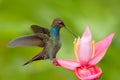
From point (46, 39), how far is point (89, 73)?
0.26ft

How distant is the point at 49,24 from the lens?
5.12ft

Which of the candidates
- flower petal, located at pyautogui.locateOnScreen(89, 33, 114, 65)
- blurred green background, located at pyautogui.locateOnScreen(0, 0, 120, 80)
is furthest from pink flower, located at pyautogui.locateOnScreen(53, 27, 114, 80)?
blurred green background, located at pyautogui.locateOnScreen(0, 0, 120, 80)

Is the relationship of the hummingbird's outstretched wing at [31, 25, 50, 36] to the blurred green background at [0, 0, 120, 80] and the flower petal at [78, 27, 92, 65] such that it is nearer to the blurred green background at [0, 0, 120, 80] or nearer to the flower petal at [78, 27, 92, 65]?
the flower petal at [78, 27, 92, 65]

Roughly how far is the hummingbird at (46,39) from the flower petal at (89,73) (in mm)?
54

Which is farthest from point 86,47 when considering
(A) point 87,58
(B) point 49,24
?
(B) point 49,24

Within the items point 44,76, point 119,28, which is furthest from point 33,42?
point 119,28

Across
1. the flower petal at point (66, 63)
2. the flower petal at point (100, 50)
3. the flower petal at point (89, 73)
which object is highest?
the flower petal at point (100, 50)

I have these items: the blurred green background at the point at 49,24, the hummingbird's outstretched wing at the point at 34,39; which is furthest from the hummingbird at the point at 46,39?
the blurred green background at the point at 49,24

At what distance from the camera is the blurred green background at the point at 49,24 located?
1.48 metres

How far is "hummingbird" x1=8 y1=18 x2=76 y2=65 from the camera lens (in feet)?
1.68

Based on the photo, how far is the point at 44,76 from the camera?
1.54 meters

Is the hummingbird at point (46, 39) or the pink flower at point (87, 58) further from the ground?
the hummingbird at point (46, 39)

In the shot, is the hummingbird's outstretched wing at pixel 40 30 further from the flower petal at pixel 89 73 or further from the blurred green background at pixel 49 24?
the blurred green background at pixel 49 24

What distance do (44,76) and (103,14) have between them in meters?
0.58
